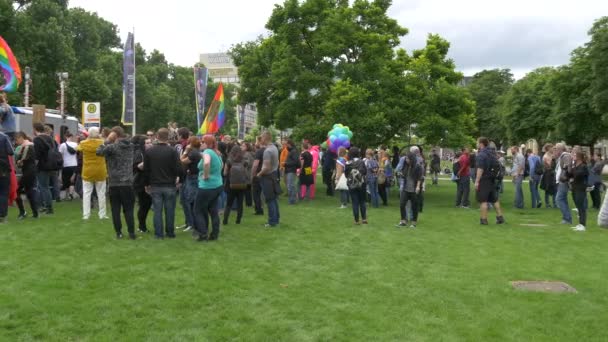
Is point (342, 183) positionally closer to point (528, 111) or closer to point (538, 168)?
point (538, 168)

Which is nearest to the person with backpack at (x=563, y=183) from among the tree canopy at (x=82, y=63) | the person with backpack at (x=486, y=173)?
the person with backpack at (x=486, y=173)

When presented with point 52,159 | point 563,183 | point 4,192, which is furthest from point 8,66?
point 563,183

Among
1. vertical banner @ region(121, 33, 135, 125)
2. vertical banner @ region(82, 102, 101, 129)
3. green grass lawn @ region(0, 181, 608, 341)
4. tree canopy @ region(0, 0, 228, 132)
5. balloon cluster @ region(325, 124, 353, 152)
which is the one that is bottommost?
green grass lawn @ region(0, 181, 608, 341)

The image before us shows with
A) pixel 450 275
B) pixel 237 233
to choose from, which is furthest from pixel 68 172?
pixel 450 275

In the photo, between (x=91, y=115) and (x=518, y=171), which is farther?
(x=91, y=115)

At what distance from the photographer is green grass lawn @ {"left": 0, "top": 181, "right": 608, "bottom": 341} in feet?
16.9

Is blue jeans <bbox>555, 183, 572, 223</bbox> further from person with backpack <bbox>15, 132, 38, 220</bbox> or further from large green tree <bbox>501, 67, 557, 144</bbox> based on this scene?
large green tree <bbox>501, 67, 557, 144</bbox>

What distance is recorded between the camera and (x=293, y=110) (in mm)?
22156

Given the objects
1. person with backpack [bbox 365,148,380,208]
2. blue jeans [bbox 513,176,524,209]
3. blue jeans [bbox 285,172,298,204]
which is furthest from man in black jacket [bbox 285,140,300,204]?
blue jeans [bbox 513,176,524,209]

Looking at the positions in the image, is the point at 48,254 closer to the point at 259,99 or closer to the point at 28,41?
the point at 259,99

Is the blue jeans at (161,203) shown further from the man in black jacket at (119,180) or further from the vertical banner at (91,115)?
the vertical banner at (91,115)

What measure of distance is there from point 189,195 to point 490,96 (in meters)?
78.6

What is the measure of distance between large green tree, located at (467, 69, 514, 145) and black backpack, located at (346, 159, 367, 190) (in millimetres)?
67981

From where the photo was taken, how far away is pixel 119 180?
9.34 m
